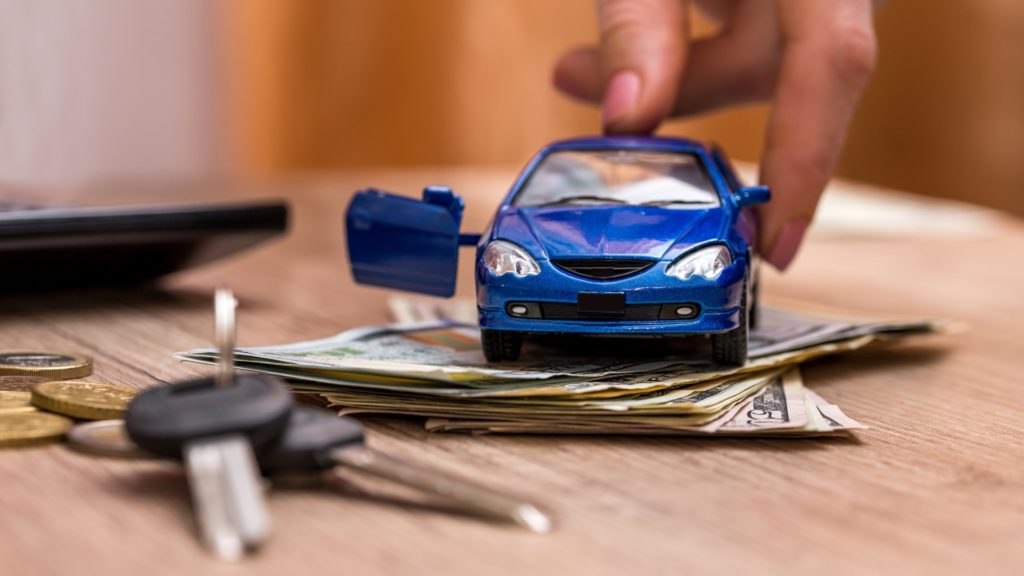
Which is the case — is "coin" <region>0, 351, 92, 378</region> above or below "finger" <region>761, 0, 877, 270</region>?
below

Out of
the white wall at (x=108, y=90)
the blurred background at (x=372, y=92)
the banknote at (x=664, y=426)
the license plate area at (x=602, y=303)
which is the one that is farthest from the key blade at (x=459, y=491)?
the white wall at (x=108, y=90)

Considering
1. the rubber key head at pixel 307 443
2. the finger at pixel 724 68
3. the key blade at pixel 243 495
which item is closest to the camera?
the key blade at pixel 243 495

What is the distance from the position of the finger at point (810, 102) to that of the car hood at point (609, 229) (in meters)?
0.40

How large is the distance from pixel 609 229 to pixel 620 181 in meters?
0.21

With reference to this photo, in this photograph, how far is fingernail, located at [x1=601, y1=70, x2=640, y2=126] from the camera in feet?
5.51

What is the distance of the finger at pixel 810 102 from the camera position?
5.29ft

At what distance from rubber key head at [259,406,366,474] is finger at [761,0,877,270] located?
0.92 m

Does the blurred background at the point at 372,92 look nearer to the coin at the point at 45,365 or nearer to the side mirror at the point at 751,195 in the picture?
the side mirror at the point at 751,195

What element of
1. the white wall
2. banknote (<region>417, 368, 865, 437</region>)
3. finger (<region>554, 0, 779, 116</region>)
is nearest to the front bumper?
banknote (<region>417, 368, 865, 437</region>)

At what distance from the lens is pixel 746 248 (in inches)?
48.5

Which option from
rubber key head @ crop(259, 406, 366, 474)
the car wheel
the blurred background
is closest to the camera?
rubber key head @ crop(259, 406, 366, 474)

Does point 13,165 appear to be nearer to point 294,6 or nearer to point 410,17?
point 294,6

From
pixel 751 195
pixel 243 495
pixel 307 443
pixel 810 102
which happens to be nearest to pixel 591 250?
pixel 751 195

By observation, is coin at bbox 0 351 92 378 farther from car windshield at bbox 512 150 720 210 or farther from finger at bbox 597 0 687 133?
finger at bbox 597 0 687 133
